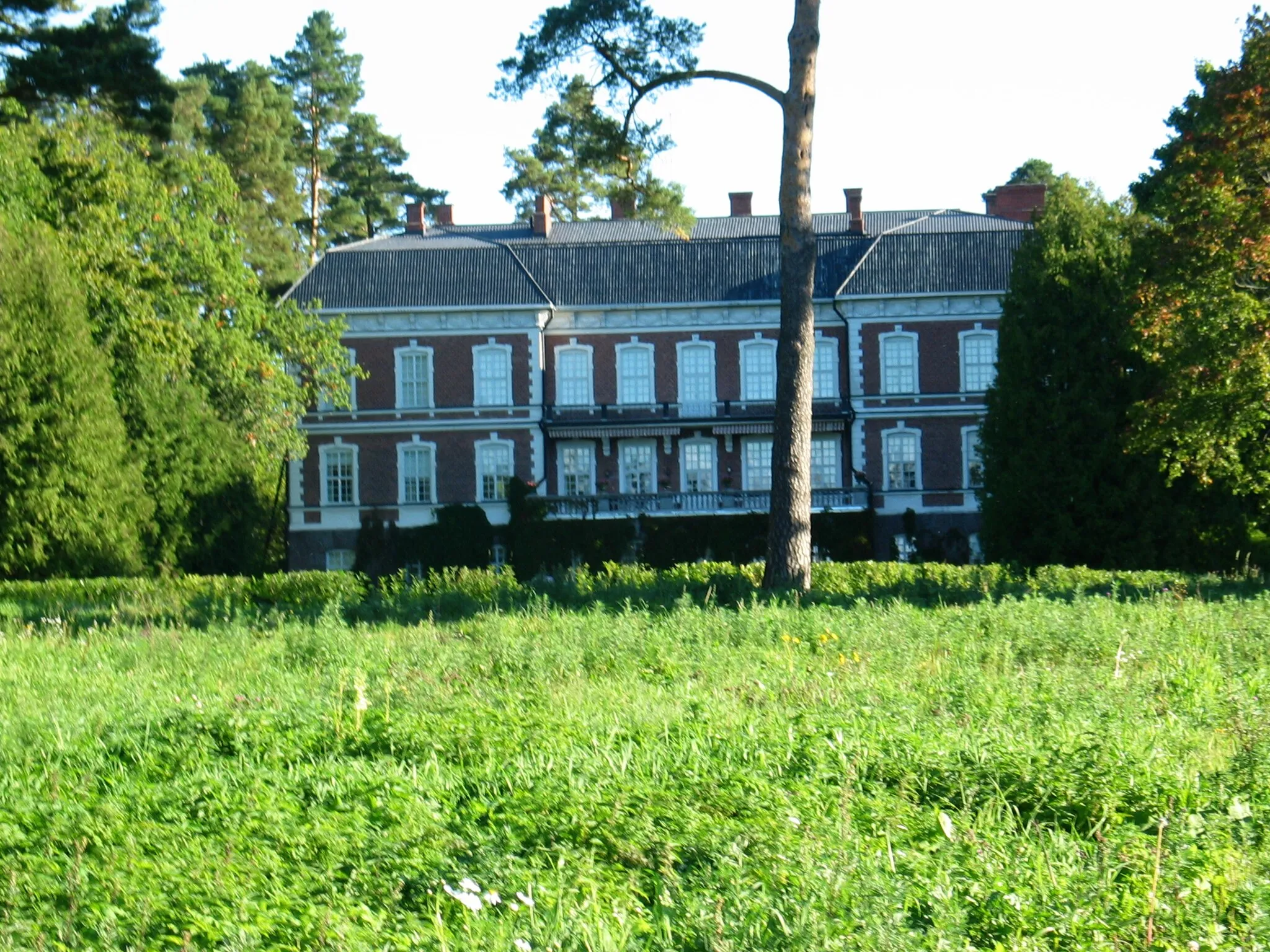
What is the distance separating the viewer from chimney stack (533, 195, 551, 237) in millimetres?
47219

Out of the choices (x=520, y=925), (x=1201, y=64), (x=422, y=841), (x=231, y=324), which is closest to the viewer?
(x=520, y=925)

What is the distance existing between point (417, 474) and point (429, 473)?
0.36 metres

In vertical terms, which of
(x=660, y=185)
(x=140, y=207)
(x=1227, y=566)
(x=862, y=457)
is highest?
(x=140, y=207)

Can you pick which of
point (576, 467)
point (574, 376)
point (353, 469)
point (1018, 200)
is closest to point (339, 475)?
point (353, 469)

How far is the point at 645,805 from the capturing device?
17.4 ft

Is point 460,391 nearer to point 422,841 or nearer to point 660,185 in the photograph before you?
point 660,185

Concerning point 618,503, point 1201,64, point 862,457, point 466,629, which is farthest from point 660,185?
point 862,457

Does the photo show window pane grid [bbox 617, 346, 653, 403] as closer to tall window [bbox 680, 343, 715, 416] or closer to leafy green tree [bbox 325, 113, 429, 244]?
tall window [bbox 680, 343, 715, 416]

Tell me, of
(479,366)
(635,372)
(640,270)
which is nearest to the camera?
(479,366)

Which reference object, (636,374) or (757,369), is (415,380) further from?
(757,369)

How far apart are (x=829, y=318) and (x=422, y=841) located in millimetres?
37533

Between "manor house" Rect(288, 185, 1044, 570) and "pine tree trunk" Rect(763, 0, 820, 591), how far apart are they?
23.8m

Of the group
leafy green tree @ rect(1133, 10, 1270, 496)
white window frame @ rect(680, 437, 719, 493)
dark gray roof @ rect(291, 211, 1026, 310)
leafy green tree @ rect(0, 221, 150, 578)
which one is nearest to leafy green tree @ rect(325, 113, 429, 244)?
dark gray roof @ rect(291, 211, 1026, 310)

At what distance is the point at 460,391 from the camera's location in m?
41.3
